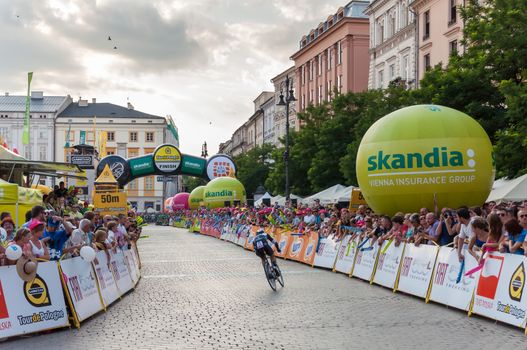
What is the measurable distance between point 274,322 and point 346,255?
27.8 ft

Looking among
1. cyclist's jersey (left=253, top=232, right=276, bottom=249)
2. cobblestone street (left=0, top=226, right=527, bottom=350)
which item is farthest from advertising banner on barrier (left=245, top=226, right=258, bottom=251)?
cyclist's jersey (left=253, top=232, right=276, bottom=249)

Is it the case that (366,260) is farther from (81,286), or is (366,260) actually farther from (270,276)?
(81,286)

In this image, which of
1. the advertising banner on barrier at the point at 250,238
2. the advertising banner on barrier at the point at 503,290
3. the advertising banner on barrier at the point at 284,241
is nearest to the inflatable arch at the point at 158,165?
the advertising banner on barrier at the point at 250,238

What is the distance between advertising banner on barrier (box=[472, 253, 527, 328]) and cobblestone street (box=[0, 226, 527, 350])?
183 millimetres

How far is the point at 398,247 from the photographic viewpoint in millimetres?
16047

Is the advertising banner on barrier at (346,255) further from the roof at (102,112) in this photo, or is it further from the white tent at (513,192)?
the roof at (102,112)

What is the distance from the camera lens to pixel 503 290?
449 inches

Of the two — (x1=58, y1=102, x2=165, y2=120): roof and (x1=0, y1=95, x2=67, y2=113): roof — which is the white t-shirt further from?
(x1=58, y1=102, x2=165, y2=120): roof

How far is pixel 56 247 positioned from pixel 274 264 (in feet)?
16.8

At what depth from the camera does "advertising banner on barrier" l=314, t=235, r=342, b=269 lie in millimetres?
20984

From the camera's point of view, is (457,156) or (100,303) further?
(457,156)

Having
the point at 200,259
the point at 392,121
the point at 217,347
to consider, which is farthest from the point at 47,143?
the point at 217,347

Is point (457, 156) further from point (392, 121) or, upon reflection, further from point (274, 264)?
point (274, 264)

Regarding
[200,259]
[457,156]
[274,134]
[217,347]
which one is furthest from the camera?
[274,134]
